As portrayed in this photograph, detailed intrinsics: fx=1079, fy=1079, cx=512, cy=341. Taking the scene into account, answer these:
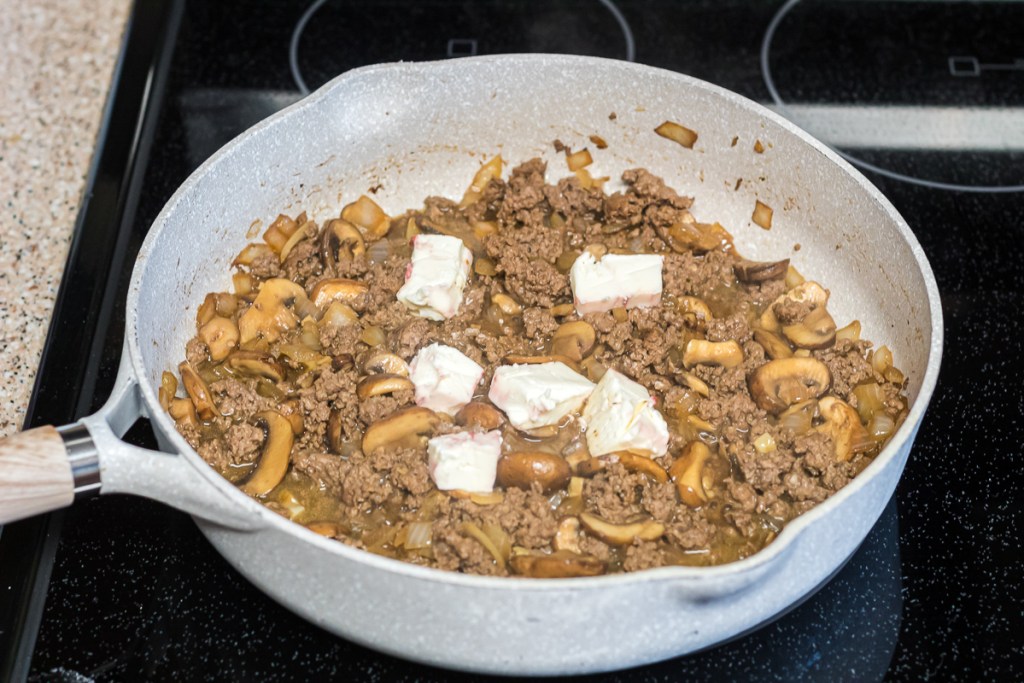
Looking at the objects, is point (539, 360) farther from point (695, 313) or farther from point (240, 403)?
point (240, 403)

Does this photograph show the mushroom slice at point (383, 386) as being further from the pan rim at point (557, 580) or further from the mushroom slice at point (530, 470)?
the pan rim at point (557, 580)

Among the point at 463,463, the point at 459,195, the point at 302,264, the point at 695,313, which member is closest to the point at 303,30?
the point at 459,195

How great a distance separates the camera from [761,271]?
2029 millimetres

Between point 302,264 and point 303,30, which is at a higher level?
point 303,30

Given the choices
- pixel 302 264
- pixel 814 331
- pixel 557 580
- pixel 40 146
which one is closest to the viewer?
pixel 557 580

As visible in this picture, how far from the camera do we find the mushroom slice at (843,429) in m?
1.77

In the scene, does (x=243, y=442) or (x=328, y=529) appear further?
(x=243, y=442)

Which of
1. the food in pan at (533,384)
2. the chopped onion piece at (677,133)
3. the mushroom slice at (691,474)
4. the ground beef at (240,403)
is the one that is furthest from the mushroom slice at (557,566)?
the chopped onion piece at (677,133)

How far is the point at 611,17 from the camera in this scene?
255 cm

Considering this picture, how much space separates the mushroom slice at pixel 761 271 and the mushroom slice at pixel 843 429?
0.31m

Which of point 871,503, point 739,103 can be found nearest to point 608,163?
point 739,103

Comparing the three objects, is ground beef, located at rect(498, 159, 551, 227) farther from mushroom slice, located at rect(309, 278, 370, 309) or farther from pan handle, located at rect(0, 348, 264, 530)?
pan handle, located at rect(0, 348, 264, 530)

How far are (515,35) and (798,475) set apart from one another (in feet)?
4.25

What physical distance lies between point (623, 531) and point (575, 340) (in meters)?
0.41
